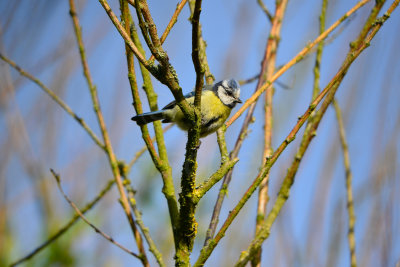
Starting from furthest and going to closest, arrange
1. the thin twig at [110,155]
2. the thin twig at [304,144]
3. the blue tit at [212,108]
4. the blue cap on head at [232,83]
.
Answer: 1. the blue cap on head at [232,83]
2. the blue tit at [212,108]
3. the thin twig at [110,155]
4. the thin twig at [304,144]

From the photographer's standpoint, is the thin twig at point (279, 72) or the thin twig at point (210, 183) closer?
the thin twig at point (210, 183)

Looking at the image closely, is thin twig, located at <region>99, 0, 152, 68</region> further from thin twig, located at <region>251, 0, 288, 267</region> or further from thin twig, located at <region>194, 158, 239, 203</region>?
thin twig, located at <region>251, 0, 288, 267</region>

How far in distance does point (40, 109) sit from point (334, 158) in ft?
5.93

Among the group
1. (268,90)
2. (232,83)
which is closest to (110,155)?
(268,90)

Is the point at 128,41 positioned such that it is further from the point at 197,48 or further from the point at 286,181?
the point at 286,181

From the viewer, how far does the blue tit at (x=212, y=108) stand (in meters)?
2.00

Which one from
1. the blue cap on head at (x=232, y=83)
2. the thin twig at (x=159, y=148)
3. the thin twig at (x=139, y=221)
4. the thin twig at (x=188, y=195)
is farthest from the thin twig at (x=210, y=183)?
the blue cap on head at (x=232, y=83)

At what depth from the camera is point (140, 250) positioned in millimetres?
1283

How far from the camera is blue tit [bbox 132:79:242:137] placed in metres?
2.00

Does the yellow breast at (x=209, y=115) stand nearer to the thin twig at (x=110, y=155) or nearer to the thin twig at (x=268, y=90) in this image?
the thin twig at (x=268, y=90)

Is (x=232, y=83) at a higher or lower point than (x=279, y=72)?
higher

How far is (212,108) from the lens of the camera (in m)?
2.08

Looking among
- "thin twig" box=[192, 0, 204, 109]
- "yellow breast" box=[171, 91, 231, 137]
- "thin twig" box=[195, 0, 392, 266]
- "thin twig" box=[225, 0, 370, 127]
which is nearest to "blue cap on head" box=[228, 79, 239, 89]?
"yellow breast" box=[171, 91, 231, 137]

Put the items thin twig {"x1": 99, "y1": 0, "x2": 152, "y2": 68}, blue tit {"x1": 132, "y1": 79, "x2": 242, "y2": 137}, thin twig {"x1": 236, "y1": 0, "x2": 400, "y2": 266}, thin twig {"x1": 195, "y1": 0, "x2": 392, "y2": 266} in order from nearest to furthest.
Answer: thin twig {"x1": 99, "y1": 0, "x2": 152, "y2": 68} → thin twig {"x1": 195, "y1": 0, "x2": 392, "y2": 266} → thin twig {"x1": 236, "y1": 0, "x2": 400, "y2": 266} → blue tit {"x1": 132, "y1": 79, "x2": 242, "y2": 137}
